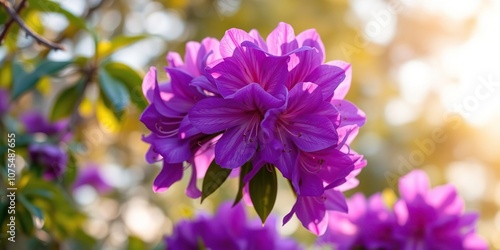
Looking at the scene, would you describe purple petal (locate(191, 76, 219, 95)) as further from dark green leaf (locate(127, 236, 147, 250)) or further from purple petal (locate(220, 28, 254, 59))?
dark green leaf (locate(127, 236, 147, 250))

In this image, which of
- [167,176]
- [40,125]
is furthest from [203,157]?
[40,125]

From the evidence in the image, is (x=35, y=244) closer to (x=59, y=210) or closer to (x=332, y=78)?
(x=59, y=210)

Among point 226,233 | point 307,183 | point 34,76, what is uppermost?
point 34,76

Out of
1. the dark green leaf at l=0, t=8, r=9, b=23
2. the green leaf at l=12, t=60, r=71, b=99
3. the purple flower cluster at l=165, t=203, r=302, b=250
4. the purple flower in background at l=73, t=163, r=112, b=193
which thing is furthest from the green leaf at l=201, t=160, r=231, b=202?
the purple flower in background at l=73, t=163, r=112, b=193

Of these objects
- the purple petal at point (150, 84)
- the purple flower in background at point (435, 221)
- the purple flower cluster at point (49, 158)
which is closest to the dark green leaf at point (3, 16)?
the purple flower cluster at point (49, 158)

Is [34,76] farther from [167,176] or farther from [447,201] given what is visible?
[447,201]

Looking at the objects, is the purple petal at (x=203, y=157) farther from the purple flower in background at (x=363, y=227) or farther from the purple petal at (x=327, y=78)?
the purple flower in background at (x=363, y=227)
